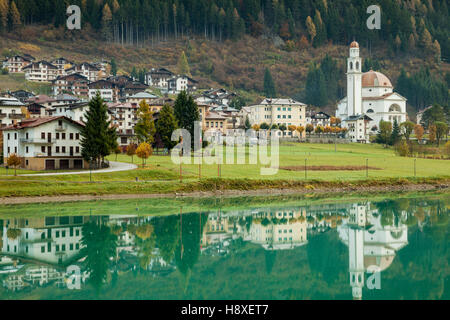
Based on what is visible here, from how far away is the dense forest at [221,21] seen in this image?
545 feet

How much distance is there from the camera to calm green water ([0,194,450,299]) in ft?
68.9

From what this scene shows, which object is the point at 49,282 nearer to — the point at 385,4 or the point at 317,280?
the point at 317,280

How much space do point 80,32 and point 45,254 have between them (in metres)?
149

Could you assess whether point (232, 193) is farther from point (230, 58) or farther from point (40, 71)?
point (230, 58)

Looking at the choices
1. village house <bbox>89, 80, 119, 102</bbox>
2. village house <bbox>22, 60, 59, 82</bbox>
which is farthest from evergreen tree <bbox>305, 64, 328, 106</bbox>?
village house <bbox>22, 60, 59, 82</bbox>

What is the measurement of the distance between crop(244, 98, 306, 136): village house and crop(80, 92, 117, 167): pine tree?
5743 cm

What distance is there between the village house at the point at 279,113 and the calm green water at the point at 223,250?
2447 inches

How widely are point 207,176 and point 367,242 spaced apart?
2235cm

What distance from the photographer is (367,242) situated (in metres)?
30.5

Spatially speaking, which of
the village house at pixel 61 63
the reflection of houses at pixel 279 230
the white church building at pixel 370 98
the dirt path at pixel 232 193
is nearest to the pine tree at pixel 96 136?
the dirt path at pixel 232 193

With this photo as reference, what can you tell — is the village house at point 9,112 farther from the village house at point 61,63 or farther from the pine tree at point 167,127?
the village house at point 61,63

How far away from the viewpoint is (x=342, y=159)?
66938 mm
